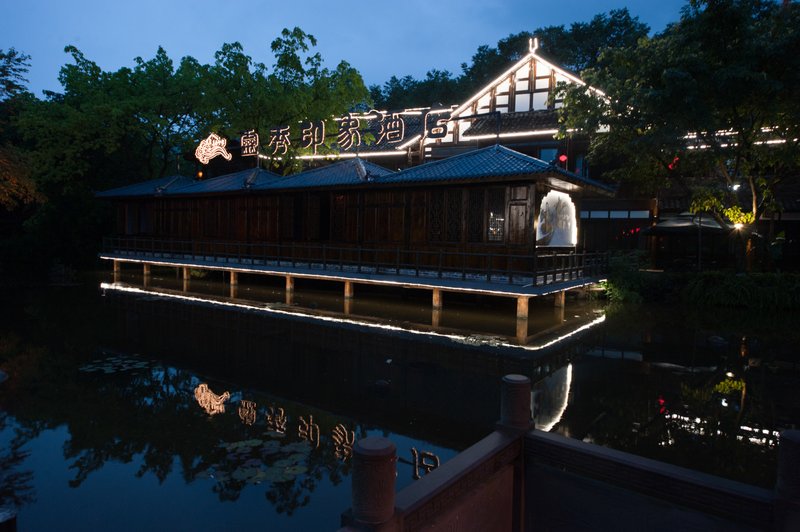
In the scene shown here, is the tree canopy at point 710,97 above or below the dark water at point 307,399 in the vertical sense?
above

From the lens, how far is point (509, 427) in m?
4.58

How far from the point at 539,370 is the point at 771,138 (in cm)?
1678

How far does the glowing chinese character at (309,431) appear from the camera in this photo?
641cm

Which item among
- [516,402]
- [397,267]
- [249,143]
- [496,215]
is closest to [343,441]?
[516,402]

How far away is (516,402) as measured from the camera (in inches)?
182

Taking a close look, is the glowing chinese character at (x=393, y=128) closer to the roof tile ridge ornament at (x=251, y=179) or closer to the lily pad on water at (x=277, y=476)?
the roof tile ridge ornament at (x=251, y=179)

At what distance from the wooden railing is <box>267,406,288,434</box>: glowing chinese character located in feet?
27.9

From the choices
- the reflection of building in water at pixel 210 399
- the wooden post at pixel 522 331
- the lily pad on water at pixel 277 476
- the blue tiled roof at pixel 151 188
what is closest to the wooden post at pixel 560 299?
the wooden post at pixel 522 331

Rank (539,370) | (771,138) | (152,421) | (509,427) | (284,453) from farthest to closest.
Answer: (771,138) → (539,370) → (152,421) → (284,453) → (509,427)

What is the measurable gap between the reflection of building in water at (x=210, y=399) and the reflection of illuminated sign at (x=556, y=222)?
10.5 m

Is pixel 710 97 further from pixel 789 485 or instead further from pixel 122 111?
pixel 122 111

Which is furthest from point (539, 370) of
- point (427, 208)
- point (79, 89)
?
point (79, 89)

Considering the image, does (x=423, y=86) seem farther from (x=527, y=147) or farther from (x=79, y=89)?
(x=79, y=89)

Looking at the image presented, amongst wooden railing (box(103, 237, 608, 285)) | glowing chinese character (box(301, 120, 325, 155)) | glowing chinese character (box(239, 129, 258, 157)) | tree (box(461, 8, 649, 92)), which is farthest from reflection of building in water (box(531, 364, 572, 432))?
tree (box(461, 8, 649, 92))
